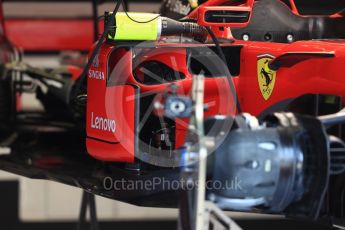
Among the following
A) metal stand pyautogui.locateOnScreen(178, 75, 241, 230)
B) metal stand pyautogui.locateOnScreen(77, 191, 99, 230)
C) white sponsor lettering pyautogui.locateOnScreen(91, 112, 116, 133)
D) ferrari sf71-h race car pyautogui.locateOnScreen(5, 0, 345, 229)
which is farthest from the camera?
metal stand pyautogui.locateOnScreen(77, 191, 99, 230)

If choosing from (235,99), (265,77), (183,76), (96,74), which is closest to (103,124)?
(96,74)

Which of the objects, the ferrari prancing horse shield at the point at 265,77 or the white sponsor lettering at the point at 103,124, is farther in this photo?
the white sponsor lettering at the point at 103,124

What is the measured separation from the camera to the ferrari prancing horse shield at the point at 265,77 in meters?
3.21

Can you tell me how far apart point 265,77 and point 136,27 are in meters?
0.58

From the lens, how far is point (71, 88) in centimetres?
508

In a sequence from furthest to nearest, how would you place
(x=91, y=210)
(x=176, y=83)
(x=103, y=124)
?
(x=91, y=210)
(x=103, y=124)
(x=176, y=83)

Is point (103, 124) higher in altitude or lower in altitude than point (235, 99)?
lower

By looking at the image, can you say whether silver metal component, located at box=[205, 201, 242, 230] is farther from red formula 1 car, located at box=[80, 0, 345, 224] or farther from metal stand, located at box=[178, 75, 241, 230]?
red formula 1 car, located at box=[80, 0, 345, 224]

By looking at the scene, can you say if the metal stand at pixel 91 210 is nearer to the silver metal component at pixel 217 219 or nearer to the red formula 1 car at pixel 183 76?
the red formula 1 car at pixel 183 76

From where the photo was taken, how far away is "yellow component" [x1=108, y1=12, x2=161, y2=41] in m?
3.17

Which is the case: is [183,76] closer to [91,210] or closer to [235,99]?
[235,99]

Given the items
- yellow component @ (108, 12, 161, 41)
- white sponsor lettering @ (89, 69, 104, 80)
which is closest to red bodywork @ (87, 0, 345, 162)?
white sponsor lettering @ (89, 69, 104, 80)

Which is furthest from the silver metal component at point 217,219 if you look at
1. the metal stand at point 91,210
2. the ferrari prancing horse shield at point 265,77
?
the metal stand at point 91,210

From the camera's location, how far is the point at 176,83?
125 inches
